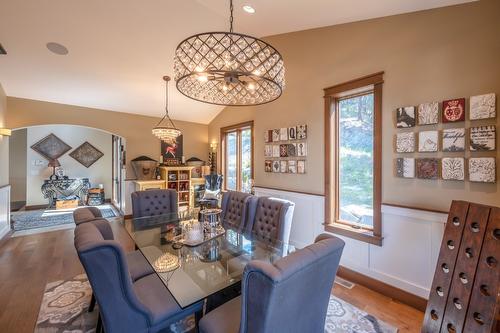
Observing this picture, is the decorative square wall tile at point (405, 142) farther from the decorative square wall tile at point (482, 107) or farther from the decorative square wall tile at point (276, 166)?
the decorative square wall tile at point (276, 166)

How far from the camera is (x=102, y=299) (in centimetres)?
128

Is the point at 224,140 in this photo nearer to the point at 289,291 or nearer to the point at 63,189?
the point at 289,291

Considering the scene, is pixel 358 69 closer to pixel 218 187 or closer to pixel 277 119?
pixel 277 119

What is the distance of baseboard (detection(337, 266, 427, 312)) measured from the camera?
228 cm

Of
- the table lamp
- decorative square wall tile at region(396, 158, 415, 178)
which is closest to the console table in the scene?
the table lamp

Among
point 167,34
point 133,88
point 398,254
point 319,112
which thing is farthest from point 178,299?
point 133,88

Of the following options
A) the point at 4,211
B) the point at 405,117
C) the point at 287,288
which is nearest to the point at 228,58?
the point at 287,288

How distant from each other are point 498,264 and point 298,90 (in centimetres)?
299

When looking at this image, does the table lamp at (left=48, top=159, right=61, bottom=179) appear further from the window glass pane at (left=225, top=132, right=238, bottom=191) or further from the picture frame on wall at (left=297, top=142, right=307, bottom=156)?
the picture frame on wall at (left=297, top=142, right=307, bottom=156)

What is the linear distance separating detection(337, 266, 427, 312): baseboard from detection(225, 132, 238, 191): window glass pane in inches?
127

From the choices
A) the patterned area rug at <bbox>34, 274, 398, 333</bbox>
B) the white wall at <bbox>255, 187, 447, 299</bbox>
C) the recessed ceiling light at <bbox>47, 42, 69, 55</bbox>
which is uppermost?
the recessed ceiling light at <bbox>47, 42, 69, 55</bbox>

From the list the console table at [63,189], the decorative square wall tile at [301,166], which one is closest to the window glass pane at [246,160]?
the decorative square wall tile at [301,166]

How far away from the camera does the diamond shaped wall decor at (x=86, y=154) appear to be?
764 cm

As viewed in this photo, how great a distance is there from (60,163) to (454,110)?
9880 millimetres
